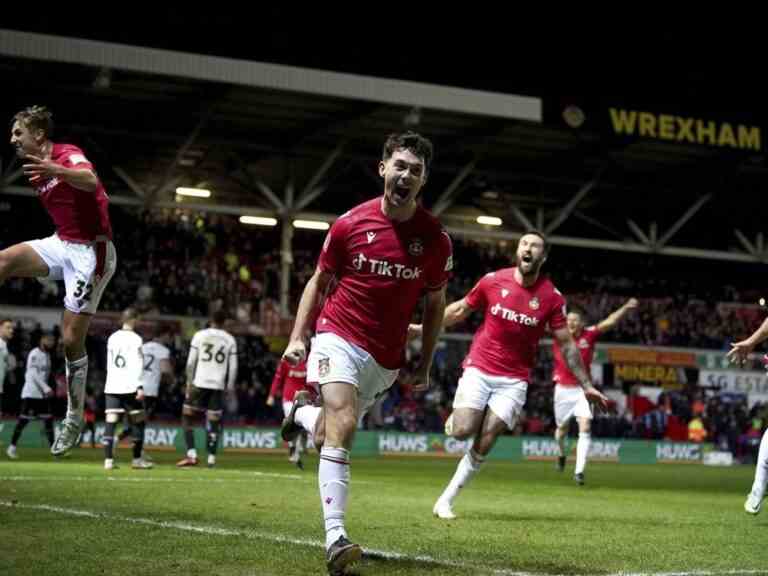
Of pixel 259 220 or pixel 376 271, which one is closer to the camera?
pixel 376 271

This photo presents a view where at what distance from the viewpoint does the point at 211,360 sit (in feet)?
63.5

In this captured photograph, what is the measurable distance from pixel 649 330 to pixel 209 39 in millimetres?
18771

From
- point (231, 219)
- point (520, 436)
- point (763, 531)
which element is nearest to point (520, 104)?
point (520, 436)

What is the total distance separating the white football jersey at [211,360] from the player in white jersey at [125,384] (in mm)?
1662

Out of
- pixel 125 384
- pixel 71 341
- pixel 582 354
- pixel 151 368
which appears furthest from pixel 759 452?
pixel 151 368

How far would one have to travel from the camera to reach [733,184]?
38.7m

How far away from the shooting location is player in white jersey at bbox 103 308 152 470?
17312mm

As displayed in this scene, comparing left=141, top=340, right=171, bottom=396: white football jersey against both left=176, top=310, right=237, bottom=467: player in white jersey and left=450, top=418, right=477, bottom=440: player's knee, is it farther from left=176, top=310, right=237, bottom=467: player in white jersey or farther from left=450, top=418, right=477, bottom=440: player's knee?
left=450, top=418, right=477, bottom=440: player's knee

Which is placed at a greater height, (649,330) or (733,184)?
(733,184)

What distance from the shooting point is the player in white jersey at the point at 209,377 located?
19297 mm

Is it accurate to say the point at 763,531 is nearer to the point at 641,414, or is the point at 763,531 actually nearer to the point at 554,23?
the point at 641,414

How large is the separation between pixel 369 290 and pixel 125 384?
35.5 ft

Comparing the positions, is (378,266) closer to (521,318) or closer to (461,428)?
(461,428)

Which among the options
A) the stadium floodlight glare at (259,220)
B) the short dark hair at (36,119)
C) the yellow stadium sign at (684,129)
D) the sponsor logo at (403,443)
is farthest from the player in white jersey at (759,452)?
the stadium floodlight glare at (259,220)
